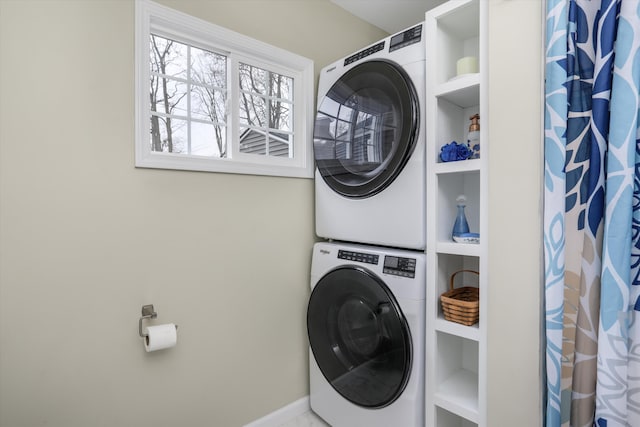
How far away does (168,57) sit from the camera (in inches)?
65.2

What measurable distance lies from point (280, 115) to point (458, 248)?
129 centimetres

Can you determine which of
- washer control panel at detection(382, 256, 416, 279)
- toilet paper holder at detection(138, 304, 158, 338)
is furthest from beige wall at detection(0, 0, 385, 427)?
washer control panel at detection(382, 256, 416, 279)

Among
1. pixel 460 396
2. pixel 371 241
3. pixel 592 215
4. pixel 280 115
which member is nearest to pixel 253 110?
pixel 280 115

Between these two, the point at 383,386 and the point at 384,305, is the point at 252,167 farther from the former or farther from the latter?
the point at 383,386

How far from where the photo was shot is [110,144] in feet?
4.60

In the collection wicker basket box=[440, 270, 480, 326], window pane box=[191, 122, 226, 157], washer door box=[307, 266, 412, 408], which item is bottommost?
washer door box=[307, 266, 412, 408]

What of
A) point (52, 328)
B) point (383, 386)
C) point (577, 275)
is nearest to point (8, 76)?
point (52, 328)

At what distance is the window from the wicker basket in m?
1.06

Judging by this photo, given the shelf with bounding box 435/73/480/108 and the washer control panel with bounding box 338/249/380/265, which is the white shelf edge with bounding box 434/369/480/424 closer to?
the washer control panel with bounding box 338/249/380/265

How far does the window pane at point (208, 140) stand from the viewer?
1717 mm

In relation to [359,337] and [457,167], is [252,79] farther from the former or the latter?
[359,337]

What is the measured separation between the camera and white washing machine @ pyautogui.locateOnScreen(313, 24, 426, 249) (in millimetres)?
1517

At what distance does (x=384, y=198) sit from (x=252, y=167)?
73 centimetres

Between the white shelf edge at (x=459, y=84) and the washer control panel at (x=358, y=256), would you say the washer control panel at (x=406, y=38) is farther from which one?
the washer control panel at (x=358, y=256)
